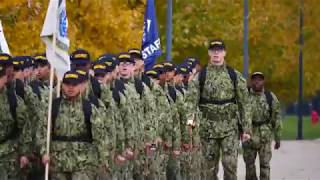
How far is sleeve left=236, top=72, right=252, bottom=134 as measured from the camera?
17438 mm

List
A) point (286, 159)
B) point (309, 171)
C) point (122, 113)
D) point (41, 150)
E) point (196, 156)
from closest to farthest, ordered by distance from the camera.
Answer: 1. point (41, 150)
2. point (122, 113)
3. point (196, 156)
4. point (309, 171)
5. point (286, 159)

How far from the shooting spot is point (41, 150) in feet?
43.0

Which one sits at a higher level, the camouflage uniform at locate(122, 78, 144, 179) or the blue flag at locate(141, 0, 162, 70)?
the blue flag at locate(141, 0, 162, 70)

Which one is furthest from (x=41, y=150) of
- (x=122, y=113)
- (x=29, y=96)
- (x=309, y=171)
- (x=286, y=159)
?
(x=286, y=159)

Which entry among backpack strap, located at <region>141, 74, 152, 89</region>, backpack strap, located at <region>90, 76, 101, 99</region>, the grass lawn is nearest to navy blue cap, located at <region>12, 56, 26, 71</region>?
backpack strap, located at <region>90, 76, 101, 99</region>

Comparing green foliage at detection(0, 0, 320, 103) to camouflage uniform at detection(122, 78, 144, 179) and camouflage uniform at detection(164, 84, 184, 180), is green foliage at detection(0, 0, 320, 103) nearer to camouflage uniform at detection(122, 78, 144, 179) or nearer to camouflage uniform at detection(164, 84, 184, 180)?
camouflage uniform at detection(164, 84, 184, 180)

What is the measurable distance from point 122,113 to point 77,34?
28.6 feet

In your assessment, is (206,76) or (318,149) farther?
(318,149)

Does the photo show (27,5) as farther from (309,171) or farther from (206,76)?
(309,171)

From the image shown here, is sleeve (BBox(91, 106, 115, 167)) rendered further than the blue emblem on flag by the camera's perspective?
No

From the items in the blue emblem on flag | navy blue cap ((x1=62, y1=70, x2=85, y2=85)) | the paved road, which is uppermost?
the blue emblem on flag

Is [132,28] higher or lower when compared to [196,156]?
higher

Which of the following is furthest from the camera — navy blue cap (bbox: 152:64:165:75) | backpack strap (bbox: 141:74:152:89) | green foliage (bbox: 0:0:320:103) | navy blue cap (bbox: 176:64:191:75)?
green foliage (bbox: 0:0:320:103)

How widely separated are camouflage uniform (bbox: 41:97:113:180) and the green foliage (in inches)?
355
